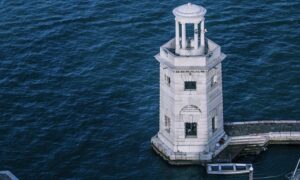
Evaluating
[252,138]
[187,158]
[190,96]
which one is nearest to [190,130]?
[187,158]

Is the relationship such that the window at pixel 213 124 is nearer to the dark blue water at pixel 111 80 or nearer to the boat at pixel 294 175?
the dark blue water at pixel 111 80

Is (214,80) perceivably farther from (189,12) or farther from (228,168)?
(228,168)

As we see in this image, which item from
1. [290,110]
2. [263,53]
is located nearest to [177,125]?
[290,110]

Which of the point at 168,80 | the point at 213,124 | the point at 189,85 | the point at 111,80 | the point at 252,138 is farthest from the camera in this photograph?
the point at 111,80

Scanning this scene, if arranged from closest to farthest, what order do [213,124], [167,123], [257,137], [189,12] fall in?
[189,12] → [213,124] → [167,123] → [257,137]

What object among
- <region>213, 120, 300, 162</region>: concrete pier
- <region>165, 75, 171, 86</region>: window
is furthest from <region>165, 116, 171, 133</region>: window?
<region>213, 120, 300, 162</region>: concrete pier

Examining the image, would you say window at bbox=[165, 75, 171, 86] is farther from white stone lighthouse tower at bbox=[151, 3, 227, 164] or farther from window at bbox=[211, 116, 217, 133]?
window at bbox=[211, 116, 217, 133]

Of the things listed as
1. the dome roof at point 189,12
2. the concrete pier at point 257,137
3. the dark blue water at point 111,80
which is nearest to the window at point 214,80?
the dome roof at point 189,12
